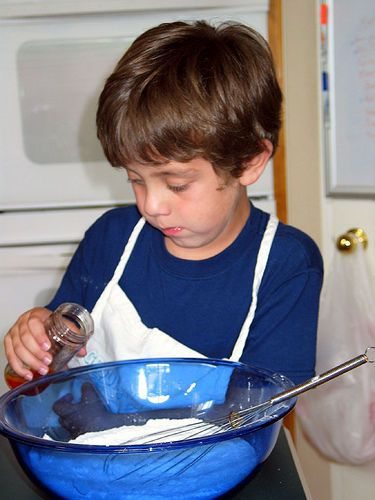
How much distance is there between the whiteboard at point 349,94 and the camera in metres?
1.49

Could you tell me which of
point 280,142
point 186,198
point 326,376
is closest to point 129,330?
point 186,198

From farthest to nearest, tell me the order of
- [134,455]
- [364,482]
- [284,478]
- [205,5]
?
[205,5] < [364,482] < [284,478] < [134,455]

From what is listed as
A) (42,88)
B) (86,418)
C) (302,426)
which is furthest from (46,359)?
(42,88)

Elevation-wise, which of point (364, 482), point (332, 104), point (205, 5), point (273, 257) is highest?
point (205, 5)

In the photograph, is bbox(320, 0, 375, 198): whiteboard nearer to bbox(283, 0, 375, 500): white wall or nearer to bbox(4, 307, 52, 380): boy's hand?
bbox(283, 0, 375, 500): white wall

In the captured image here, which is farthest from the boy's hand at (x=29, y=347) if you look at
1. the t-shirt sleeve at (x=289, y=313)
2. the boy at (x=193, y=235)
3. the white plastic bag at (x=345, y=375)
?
the white plastic bag at (x=345, y=375)

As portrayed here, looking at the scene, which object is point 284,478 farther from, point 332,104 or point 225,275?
point 332,104

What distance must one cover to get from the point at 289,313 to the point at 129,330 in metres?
0.21

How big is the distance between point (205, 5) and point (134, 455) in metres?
1.36

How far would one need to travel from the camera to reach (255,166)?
3.15ft

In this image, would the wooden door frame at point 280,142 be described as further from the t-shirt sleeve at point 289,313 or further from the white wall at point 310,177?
the t-shirt sleeve at point 289,313

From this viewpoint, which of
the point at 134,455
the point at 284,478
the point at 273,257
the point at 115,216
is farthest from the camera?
the point at 115,216

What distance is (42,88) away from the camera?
1740mm

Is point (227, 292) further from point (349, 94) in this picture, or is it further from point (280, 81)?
point (280, 81)
